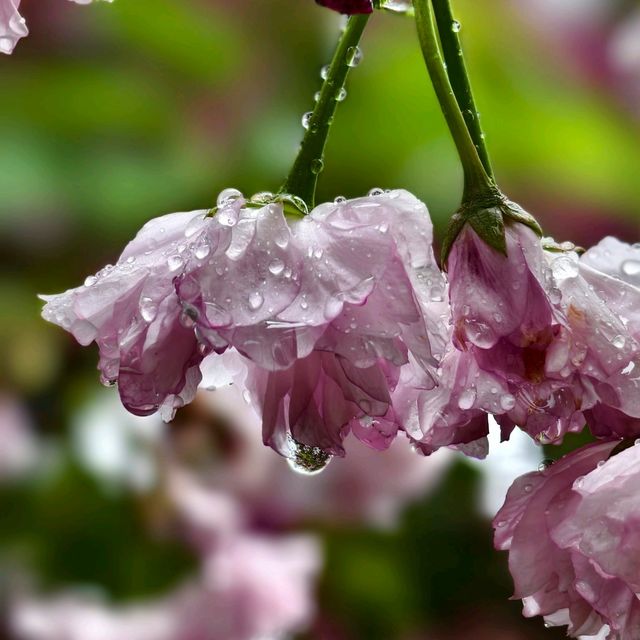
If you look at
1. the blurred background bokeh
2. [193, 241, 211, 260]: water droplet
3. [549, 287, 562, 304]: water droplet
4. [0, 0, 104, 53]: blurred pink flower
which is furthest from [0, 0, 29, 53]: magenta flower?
the blurred background bokeh

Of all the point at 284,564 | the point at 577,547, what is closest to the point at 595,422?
the point at 577,547

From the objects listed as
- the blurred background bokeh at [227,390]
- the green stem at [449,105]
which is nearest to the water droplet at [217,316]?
the green stem at [449,105]

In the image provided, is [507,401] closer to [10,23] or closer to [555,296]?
[555,296]

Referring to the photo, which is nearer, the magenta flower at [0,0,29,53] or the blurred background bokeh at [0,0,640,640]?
the magenta flower at [0,0,29,53]

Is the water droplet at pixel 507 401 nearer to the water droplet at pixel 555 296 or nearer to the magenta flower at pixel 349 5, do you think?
the water droplet at pixel 555 296

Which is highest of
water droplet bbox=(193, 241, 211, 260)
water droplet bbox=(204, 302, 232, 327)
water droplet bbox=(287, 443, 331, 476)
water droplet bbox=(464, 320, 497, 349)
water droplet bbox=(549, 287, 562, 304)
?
water droplet bbox=(549, 287, 562, 304)

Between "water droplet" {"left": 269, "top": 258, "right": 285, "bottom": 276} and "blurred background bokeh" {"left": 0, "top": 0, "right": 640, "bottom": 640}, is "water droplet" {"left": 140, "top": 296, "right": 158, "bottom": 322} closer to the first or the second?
"water droplet" {"left": 269, "top": 258, "right": 285, "bottom": 276}

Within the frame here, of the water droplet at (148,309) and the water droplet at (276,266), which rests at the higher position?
the water droplet at (276,266)
